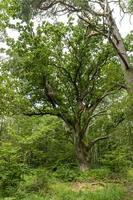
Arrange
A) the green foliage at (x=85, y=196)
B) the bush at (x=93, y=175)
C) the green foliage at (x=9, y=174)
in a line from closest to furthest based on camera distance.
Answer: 1. the green foliage at (x=85, y=196)
2. the green foliage at (x=9, y=174)
3. the bush at (x=93, y=175)

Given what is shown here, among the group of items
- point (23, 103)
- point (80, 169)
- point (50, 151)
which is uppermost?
point (23, 103)

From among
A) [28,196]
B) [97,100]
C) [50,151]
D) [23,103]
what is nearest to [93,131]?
[50,151]

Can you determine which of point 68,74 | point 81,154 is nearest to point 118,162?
point 81,154

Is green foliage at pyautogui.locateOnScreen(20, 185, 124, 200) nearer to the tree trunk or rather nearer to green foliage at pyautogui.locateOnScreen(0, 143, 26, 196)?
green foliage at pyautogui.locateOnScreen(0, 143, 26, 196)

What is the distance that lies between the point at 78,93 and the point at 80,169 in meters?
4.23

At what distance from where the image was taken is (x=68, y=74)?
62.0 ft

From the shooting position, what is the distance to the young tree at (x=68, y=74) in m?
17.8

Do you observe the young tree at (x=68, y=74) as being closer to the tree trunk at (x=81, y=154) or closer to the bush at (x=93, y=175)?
the tree trunk at (x=81, y=154)

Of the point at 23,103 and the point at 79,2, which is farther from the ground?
the point at 79,2

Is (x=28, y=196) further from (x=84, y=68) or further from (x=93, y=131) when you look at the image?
(x=93, y=131)

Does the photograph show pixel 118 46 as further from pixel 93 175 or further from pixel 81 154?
pixel 81 154

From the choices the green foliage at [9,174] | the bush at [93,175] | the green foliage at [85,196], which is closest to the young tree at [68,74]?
the bush at [93,175]

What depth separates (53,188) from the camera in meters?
12.0

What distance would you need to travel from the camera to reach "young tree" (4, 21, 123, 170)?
1783 cm
